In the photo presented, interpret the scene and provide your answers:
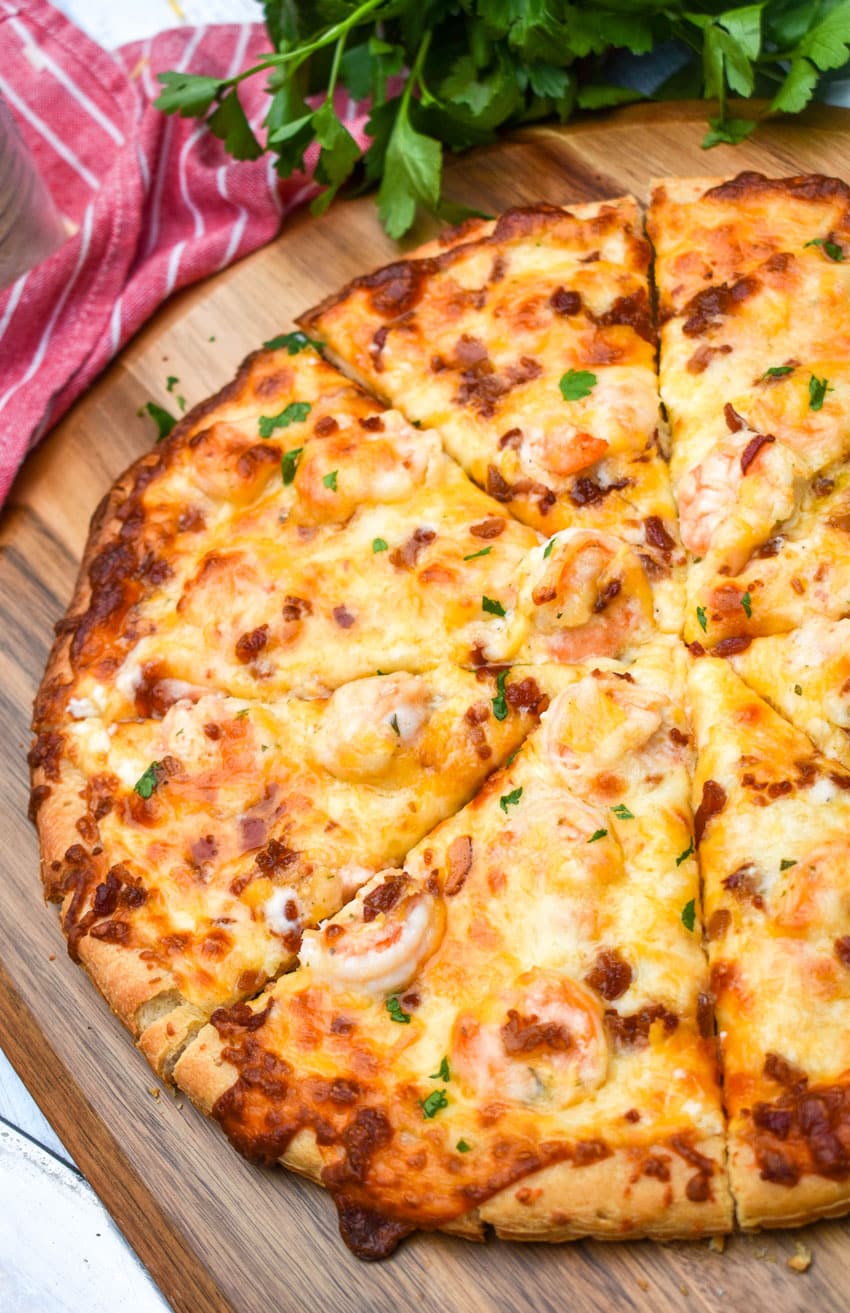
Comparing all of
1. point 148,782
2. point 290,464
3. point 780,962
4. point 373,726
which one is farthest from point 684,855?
point 290,464

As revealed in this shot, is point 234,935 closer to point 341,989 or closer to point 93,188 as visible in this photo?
point 341,989

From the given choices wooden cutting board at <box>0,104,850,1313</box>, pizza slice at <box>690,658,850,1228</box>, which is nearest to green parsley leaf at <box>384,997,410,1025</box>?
wooden cutting board at <box>0,104,850,1313</box>

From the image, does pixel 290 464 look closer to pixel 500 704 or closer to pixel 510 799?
pixel 500 704

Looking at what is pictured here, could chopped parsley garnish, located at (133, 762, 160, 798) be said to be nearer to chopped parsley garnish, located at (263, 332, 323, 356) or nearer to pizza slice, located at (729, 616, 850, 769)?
chopped parsley garnish, located at (263, 332, 323, 356)

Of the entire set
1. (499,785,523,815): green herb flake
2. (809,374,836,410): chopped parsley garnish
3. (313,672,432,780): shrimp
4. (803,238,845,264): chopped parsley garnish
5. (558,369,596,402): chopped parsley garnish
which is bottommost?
(499,785,523,815): green herb flake

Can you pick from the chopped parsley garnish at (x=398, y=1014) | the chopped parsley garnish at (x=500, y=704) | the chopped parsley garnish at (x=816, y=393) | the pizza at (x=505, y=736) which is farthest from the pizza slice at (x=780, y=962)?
the chopped parsley garnish at (x=816, y=393)

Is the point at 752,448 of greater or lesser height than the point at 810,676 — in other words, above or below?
above
